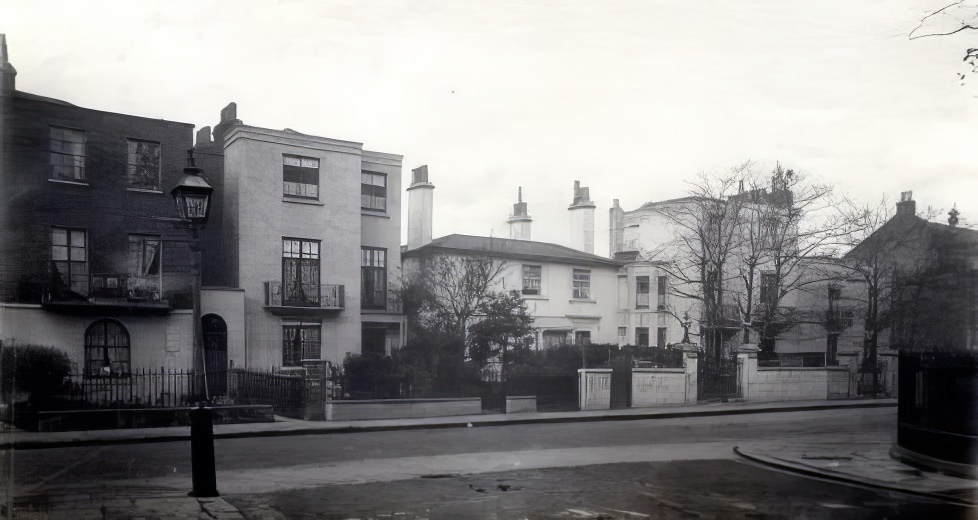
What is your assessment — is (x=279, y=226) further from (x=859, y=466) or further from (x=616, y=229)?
(x=859, y=466)

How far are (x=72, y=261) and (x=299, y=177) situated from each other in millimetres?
1240

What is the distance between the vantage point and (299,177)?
4.18 meters

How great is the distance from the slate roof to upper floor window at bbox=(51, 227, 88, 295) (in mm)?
1952

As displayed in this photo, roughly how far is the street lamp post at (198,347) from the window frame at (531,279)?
1.99m

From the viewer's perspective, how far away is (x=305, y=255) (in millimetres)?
4191

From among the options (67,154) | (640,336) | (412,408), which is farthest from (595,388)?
(67,154)

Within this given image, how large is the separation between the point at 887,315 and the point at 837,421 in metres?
0.97

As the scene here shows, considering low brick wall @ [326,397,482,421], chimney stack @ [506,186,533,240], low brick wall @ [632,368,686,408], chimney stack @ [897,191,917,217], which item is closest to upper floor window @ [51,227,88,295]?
low brick wall @ [326,397,482,421]

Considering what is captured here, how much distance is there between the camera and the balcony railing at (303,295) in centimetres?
418

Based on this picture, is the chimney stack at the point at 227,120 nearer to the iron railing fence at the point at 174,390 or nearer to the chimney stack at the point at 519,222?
the iron railing fence at the point at 174,390

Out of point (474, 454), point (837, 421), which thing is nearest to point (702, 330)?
point (837, 421)

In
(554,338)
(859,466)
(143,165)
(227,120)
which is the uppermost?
(227,120)

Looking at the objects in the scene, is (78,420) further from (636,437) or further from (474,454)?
(636,437)

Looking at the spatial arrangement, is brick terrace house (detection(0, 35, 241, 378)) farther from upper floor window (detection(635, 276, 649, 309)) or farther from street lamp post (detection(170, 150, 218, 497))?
upper floor window (detection(635, 276, 649, 309))
